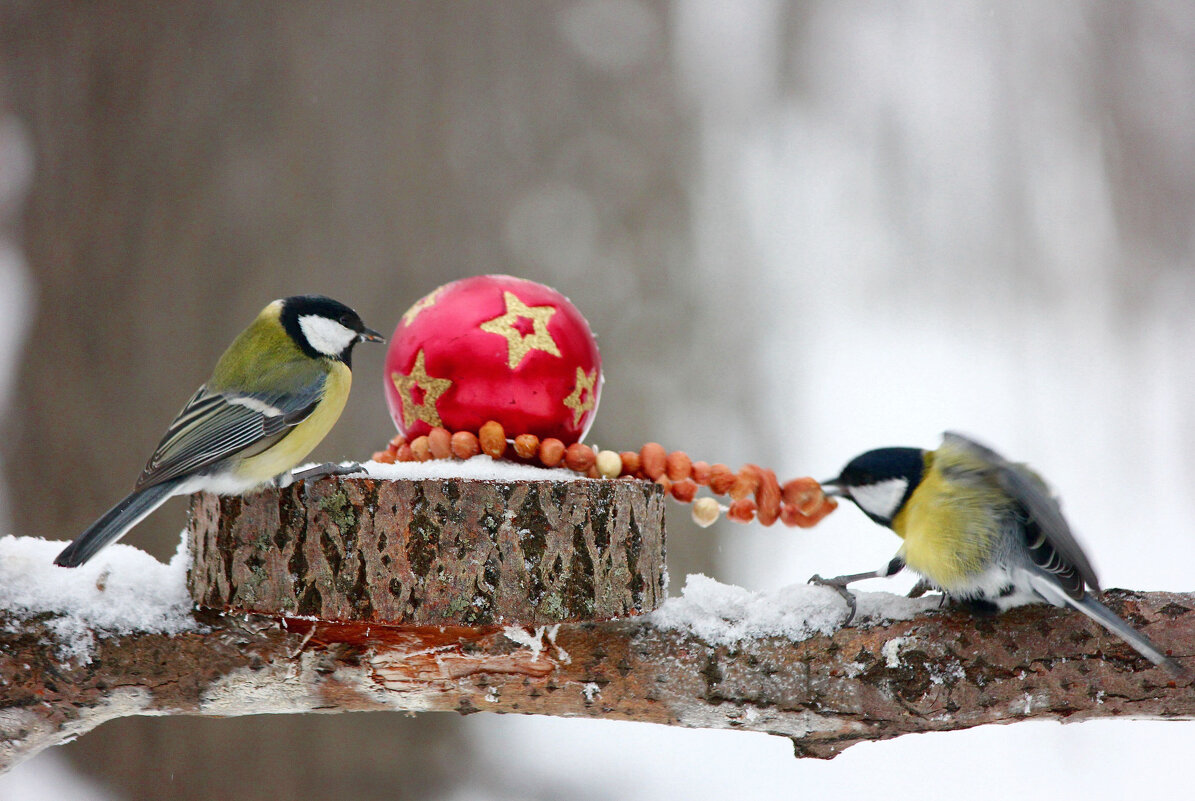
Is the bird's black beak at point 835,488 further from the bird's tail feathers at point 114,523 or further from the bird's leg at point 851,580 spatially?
the bird's tail feathers at point 114,523

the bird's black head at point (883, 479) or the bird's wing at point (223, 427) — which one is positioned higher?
the bird's black head at point (883, 479)

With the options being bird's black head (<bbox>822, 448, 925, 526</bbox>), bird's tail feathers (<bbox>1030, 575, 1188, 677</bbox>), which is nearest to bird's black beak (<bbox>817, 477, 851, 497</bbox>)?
bird's black head (<bbox>822, 448, 925, 526</bbox>)

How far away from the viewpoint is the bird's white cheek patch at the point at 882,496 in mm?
1032

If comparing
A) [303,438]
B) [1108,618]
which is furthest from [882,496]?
[303,438]

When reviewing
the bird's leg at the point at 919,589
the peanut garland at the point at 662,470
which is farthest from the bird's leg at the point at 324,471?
the bird's leg at the point at 919,589

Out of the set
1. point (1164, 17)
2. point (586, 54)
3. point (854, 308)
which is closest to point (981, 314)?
point (854, 308)

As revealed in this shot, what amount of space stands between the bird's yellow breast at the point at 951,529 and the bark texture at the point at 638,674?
2.3 inches

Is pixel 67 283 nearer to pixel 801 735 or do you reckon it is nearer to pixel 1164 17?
pixel 801 735

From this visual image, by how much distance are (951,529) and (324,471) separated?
0.69 meters

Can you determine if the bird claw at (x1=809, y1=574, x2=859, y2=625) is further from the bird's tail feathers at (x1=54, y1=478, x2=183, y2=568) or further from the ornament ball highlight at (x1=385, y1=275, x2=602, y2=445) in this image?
the bird's tail feathers at (x1=54, y1=478, x2=183, y2=568)

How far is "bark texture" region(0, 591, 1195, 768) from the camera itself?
94cm

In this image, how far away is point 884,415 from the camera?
2125 mm

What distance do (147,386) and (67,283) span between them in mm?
252

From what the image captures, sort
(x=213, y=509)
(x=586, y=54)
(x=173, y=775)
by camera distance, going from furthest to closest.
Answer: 1. (x=586, y=54)
2. (x=173, y=775)
3. (x=213, y=509)
